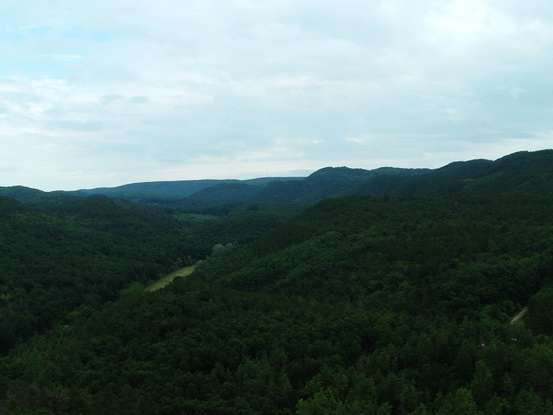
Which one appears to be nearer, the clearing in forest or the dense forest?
the dense forest

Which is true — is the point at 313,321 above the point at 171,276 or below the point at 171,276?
above

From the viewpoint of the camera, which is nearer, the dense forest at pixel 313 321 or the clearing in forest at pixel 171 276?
the dense forest at pixel 313 321

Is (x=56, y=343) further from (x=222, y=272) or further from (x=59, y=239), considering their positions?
(x=59, y=239)

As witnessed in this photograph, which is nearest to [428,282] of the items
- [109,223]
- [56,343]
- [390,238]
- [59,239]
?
[390,238]

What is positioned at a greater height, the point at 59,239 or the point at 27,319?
the point at 59,239

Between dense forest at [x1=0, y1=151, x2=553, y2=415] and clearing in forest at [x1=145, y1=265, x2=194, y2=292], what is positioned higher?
dense forest at [x1=0, y1=151, x2=553, y2=415]

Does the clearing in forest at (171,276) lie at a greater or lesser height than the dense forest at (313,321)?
lesser

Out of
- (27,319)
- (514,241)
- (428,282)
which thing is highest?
(514,241)

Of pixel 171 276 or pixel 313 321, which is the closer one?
pixel 313 321
